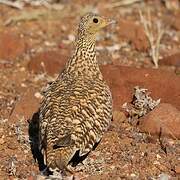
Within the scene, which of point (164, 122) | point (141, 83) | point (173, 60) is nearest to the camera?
point (164, 122)

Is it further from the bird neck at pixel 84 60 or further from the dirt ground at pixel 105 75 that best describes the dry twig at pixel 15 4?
the bird neck at pixel 84 60

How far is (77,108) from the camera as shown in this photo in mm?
6113

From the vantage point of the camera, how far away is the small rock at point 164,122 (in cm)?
675

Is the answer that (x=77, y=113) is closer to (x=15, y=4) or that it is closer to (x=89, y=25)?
(x=89, y=25)

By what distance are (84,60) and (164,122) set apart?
110 centimetres

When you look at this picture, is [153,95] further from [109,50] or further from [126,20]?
[126,20]

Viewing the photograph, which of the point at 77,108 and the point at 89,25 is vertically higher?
the point at 89,25

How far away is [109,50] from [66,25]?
4.96 ft

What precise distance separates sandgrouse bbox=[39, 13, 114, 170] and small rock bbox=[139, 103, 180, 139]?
530 mm

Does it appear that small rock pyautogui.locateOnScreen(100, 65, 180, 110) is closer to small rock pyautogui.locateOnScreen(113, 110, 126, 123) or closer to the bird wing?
small rock pyautogui.locateOnScreen(113, 110, 126, 123)

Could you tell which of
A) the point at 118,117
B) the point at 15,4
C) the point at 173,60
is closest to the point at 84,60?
the point at 118,117

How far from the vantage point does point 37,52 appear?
9.93 meters

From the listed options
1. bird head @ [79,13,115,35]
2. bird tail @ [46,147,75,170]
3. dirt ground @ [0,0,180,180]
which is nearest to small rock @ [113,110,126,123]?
dirt ground @ [0,0,180,180]

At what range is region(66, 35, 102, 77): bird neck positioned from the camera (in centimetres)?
694
